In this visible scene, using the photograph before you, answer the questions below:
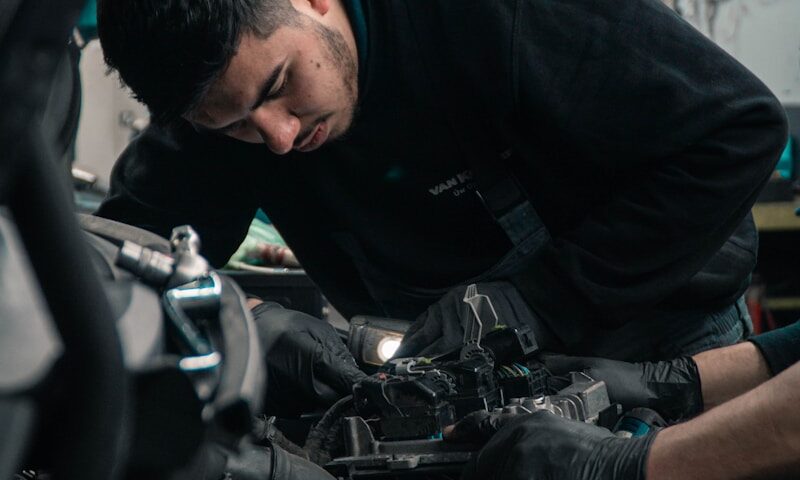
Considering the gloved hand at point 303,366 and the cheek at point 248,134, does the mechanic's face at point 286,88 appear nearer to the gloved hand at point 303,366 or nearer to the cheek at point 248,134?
the cheek at point 248,134

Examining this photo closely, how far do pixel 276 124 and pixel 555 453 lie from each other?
705 mm

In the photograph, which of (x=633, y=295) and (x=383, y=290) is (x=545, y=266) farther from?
(x=383, y=290)

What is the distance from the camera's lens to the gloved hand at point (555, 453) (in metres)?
1.05

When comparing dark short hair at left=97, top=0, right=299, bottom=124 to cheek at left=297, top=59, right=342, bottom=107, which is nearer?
dark short hair at left=97, top=0, right=299, bottom=124

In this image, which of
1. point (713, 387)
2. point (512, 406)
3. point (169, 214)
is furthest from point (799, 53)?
point (512, 406)

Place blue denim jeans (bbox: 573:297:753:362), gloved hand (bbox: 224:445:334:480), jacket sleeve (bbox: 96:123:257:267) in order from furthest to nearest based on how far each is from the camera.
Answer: jacket sleeve (bbox: 96:123:257:267) → blue denim jeans (bbox: 573:297:753:362) → gloved hand (bbox: 224:445:334:480)

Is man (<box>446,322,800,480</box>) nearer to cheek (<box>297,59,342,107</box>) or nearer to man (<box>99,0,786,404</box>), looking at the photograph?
man (<box>99,0,786,404</box>)

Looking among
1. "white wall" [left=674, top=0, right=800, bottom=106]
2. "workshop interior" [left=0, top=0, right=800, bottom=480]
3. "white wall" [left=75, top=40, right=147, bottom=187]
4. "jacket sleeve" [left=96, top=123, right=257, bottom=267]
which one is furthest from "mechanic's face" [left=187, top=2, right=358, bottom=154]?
"white wall" [left=674, top=0, right=800, bottom=106]

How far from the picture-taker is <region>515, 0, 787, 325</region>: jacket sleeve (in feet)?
4.94

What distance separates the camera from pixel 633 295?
5.16ft

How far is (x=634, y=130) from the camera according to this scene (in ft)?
4.98

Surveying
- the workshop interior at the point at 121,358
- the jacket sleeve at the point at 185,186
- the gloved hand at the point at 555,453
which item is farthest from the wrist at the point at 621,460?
the jacket sleeve at the point at 185,186

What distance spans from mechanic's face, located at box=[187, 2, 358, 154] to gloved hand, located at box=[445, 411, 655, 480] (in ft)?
2.11

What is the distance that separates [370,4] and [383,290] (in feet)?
1.77
